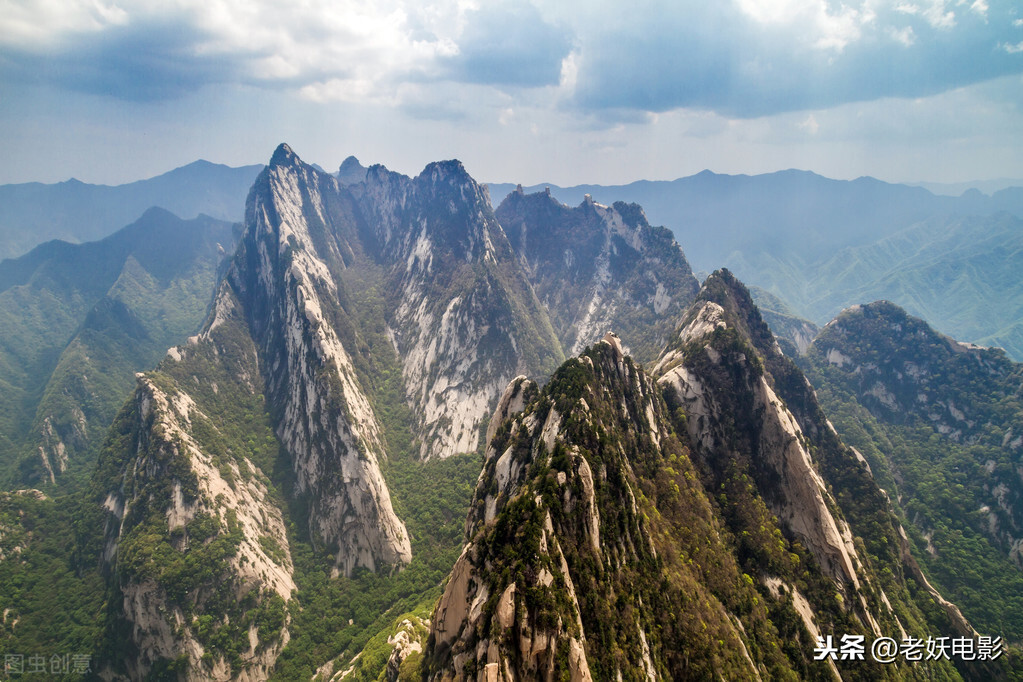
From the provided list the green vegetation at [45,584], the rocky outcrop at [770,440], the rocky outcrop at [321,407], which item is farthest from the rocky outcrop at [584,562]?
the green vegetation at [45,584]

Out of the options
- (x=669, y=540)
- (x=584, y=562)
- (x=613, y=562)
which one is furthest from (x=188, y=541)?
(x=669, y=540)

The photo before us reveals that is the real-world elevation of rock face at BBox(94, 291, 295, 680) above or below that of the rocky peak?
below

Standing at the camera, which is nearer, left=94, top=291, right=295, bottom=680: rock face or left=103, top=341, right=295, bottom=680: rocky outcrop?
left=103, top=341, right=295, bottom=680: rocky outcrop

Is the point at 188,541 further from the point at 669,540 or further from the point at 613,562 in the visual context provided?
the point at 669,540

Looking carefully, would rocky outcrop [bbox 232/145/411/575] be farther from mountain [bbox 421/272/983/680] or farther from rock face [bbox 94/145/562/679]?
mountain [bbox 421/272/983/680]

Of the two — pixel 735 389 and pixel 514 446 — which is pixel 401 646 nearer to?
pixel 514 446

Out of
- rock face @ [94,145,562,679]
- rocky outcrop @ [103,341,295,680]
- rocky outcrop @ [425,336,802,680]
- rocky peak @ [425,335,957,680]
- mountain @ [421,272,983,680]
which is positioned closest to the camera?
rocky outcrop @ [425,336,802,680]

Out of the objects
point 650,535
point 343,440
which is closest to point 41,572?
point 343,440

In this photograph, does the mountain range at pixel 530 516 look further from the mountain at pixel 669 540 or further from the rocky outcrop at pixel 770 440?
the rocky outcrop at pixel 770 440

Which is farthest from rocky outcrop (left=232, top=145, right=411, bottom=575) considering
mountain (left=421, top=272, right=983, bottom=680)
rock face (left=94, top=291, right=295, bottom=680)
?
mountain (left=421, top=272, right=983, bottom=680)
